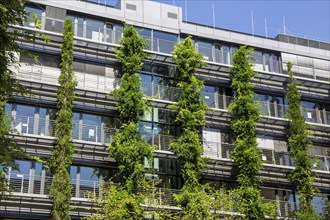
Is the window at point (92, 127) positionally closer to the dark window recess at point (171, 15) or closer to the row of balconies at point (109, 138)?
the row of balconies at point (109, 138)

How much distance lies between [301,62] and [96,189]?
20.0 metres

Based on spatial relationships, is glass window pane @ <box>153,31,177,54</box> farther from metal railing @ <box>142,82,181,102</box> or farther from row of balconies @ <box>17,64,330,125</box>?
row of balconies @ <box>17,64,330,125</box>

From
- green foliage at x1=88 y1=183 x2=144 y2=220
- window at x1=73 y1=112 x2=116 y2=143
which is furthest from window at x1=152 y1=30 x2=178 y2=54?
green foliage at x1=88 y1=183 x2=144 y2=220

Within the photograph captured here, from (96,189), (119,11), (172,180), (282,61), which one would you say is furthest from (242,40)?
(96,189)

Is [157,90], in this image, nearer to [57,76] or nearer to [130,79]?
[130,79]

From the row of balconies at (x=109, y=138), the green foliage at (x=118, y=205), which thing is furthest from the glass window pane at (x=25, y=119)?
the green foliage at (x=118, y=205)

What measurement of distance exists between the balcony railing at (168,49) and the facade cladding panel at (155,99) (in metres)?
0.07

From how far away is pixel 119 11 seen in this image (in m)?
38.7

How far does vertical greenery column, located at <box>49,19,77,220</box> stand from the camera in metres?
30.6

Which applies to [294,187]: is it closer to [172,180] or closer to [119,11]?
[172,180]

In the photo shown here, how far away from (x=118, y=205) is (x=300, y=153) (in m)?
14.6

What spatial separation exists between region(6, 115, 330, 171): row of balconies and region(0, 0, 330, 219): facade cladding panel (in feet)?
0.21

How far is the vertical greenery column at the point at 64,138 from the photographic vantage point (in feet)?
101

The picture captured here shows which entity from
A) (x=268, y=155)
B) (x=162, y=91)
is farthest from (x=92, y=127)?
(x=268, y=155)
